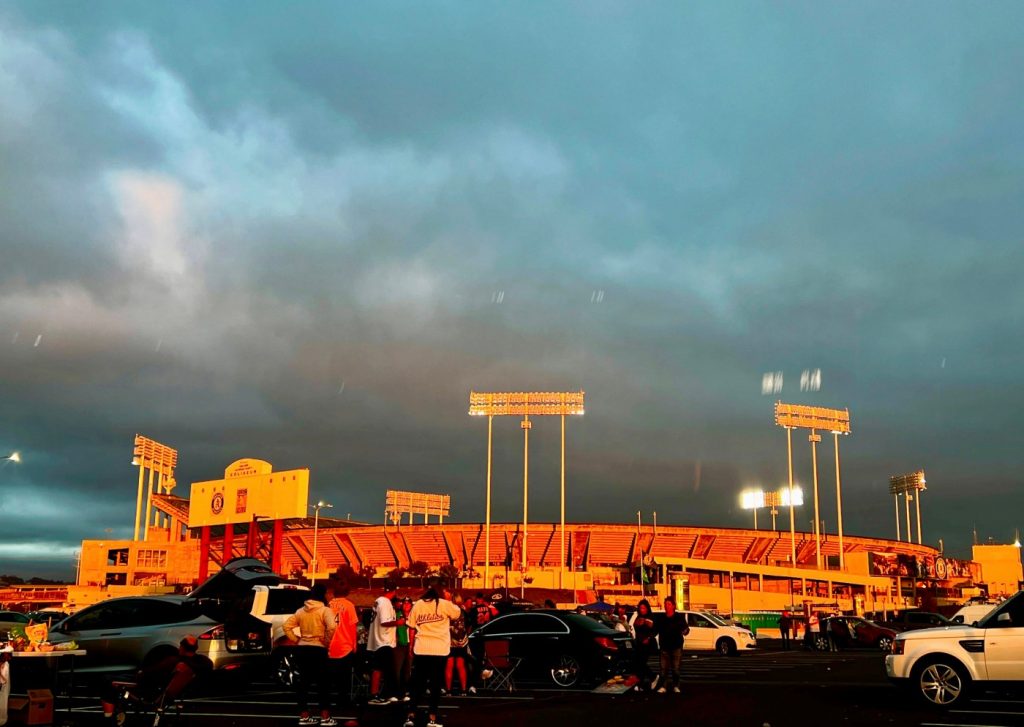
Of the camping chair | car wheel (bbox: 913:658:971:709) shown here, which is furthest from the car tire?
car wheel (bbox: 913:658:971:709)

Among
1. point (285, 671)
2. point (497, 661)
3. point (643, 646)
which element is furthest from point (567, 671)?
point (285, 671)

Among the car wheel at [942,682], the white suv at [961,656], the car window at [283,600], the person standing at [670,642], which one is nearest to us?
the white suv at [961,656]

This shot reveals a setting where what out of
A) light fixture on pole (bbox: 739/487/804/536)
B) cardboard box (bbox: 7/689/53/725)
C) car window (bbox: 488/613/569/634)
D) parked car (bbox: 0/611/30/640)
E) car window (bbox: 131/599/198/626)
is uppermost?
light fixture on pole (bbox: 739/487/804/536)

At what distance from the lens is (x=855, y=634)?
36.7 m

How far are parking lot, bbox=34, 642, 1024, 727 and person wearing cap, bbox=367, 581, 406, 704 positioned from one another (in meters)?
0.69

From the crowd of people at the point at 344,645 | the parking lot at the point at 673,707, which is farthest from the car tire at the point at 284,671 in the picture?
the crowd of people at the point at 344,645

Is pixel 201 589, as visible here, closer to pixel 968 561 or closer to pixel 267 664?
pixel 267 664

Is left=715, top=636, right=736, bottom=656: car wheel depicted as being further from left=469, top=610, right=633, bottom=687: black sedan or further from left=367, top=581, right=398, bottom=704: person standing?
left=367, top=581, right=398, bottom=704: person standing

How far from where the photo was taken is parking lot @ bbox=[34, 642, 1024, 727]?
39.7 ft

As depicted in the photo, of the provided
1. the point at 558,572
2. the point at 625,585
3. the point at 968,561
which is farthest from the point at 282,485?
the point at 968,561

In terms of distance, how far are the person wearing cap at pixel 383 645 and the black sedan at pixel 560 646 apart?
2.81 meters

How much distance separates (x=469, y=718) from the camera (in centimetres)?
1248

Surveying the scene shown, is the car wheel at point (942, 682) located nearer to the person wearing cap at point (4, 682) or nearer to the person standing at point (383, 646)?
the person standing at point (383, 646)

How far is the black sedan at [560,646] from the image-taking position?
667 inches
